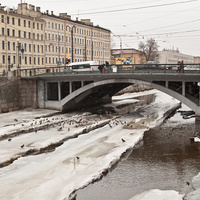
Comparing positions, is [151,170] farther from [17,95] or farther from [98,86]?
[17,95]

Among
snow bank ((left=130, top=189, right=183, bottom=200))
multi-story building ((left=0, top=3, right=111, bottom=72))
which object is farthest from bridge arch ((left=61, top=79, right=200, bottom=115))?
snow bank ((left=130, top=189, right=183, bottom=200))

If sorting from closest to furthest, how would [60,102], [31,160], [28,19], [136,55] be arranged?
1. [31,160]
2. [60,102]
3. [28,19]
4. [136,55]

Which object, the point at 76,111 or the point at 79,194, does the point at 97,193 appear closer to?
the point at 79,194

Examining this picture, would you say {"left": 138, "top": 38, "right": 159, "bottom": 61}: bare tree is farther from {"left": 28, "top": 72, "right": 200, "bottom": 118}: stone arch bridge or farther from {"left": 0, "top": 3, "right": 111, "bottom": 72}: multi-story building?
{"left": 28, "top": 72, "right": 200, "bottom": 118}: stone arch bridge

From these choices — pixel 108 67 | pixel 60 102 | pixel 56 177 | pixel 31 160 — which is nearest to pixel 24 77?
pixel 60 102

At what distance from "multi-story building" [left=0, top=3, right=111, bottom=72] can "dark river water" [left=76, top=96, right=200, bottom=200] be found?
33.3m

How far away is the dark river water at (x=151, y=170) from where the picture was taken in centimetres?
1598

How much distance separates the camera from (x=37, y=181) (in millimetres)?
16938

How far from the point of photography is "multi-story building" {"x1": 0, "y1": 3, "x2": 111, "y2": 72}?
63781mm

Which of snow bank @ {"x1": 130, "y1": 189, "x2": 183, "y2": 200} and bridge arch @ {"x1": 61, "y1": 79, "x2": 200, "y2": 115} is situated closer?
snow bank @ {"x1": 130, "y1": 189, "x2": 183, "y2": 200}

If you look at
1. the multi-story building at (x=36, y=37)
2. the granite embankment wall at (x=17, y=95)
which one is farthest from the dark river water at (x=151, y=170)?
the multi-story building at (x=36, y=37)

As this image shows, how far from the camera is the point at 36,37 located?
72000mm

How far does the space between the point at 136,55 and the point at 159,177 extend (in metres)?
99.0

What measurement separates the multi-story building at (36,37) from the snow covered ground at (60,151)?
24565 mm
